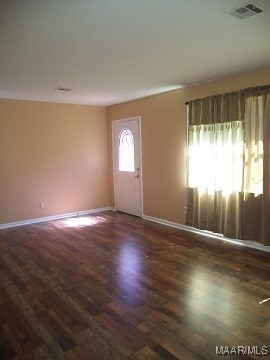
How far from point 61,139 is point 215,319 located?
4544mm

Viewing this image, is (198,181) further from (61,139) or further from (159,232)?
(61,139)

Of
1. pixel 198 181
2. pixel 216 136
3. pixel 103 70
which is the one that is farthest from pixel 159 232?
pixel 103 70

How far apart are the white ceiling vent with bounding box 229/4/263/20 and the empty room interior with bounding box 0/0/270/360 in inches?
0.6

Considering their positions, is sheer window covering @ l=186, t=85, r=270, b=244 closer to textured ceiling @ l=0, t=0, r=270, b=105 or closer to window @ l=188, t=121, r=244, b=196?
window @ l=188, t=121, r=244, b=196

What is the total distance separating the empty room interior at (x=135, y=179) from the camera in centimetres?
211

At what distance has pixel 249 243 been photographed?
13.0 feet

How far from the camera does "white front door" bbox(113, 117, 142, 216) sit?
5.74 meters

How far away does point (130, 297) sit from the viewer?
8.95 feet

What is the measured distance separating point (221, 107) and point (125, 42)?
196 cm

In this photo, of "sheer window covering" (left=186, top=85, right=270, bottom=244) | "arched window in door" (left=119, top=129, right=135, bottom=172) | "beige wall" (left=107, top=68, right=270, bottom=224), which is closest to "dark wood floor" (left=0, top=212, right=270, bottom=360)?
"sheer window covering" (left=186, top=85, right=270, bottom=244)

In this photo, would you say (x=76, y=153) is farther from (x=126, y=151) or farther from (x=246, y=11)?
(x=246, y=11)

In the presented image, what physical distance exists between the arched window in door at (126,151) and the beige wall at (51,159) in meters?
0.50

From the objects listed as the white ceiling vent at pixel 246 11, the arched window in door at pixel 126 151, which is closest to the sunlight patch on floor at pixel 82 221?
the arched window in door at pixel 126 151

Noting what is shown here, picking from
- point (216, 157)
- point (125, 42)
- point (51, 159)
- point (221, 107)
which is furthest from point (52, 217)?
point (125, 42)
